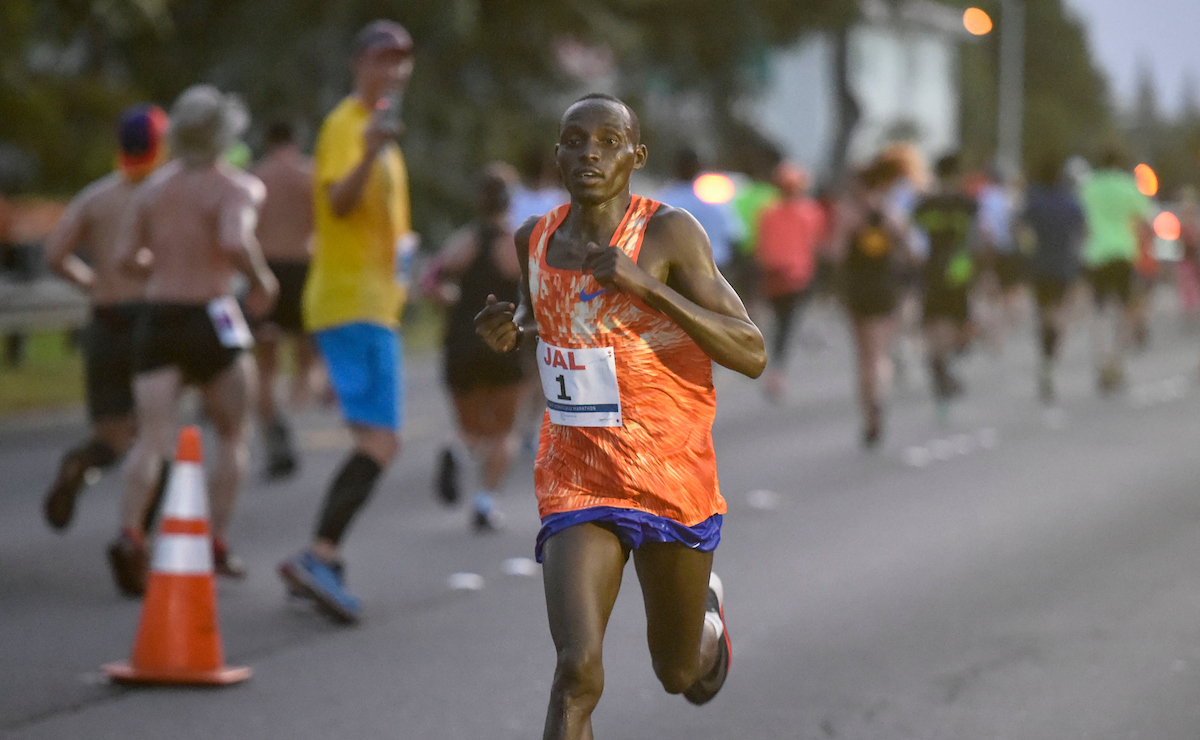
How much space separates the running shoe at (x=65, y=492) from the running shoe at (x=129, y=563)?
0.69 m

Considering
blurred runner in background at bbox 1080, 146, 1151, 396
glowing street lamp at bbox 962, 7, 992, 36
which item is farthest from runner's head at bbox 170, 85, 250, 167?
glowing street lamp at bbox 962, 7, 992, 36

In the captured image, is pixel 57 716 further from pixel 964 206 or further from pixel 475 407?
pixel 964 206

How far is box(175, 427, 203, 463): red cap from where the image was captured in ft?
19.4

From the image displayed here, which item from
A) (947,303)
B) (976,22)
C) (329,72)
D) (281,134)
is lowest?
(947,303)

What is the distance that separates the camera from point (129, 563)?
23.0 ft

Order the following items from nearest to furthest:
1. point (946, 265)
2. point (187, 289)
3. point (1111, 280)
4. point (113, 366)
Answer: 1. point (187, 289)
2. point (113, 366)
3. point (946, 265)
4. point (1111, 280)

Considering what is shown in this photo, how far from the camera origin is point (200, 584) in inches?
224

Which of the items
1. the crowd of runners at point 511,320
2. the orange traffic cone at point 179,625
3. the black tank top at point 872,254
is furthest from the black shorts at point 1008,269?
the orange traffic cone at point 179,625

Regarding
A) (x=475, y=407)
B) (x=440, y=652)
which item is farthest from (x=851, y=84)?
(x=440, y=652)

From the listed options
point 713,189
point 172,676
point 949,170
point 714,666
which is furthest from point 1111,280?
point 714,666

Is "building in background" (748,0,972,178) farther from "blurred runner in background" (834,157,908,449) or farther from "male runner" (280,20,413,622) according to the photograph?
"male runner" (280,20,413,622)

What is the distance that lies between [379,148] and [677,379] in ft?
8.63

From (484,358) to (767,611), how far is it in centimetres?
245

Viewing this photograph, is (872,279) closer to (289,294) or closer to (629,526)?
(289,294)
